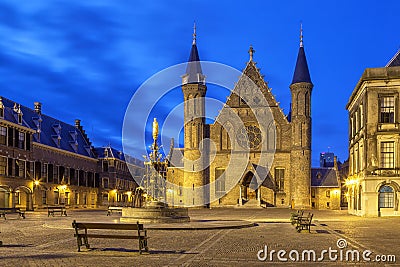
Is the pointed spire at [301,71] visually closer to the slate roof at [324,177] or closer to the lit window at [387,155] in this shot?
the slate roof at [324,177]

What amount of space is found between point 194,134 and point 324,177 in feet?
60.5

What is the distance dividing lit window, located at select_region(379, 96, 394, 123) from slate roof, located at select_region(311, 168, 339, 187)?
26557 mm

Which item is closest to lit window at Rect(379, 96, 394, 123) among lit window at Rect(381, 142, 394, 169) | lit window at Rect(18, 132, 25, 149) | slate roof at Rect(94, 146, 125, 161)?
lit window at Rect(381, 142, 394, 169)

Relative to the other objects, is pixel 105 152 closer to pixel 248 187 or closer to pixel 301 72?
pixel 248 187

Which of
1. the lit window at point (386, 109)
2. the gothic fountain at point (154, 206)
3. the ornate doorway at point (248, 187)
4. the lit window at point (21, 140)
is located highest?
the lit window at point (386, 109)

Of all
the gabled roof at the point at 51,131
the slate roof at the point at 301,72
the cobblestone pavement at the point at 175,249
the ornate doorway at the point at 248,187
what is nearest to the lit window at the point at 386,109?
the cobblestone pavement at the point at 175,249

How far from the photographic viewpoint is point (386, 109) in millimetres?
40031

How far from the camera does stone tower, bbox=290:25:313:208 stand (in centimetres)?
6253

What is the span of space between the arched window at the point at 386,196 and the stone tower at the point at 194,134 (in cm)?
2915

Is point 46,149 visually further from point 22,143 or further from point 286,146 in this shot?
point 286,146

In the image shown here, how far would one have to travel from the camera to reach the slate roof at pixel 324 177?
6556cm

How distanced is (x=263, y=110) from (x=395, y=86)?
27.3m

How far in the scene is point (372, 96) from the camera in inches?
1575

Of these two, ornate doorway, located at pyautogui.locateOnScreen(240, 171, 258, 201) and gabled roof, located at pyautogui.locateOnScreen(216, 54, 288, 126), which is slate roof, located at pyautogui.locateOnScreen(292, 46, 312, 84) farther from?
ornate doorway, located at pyautogui.locateOnScreen(240, 171, 258, 201)
